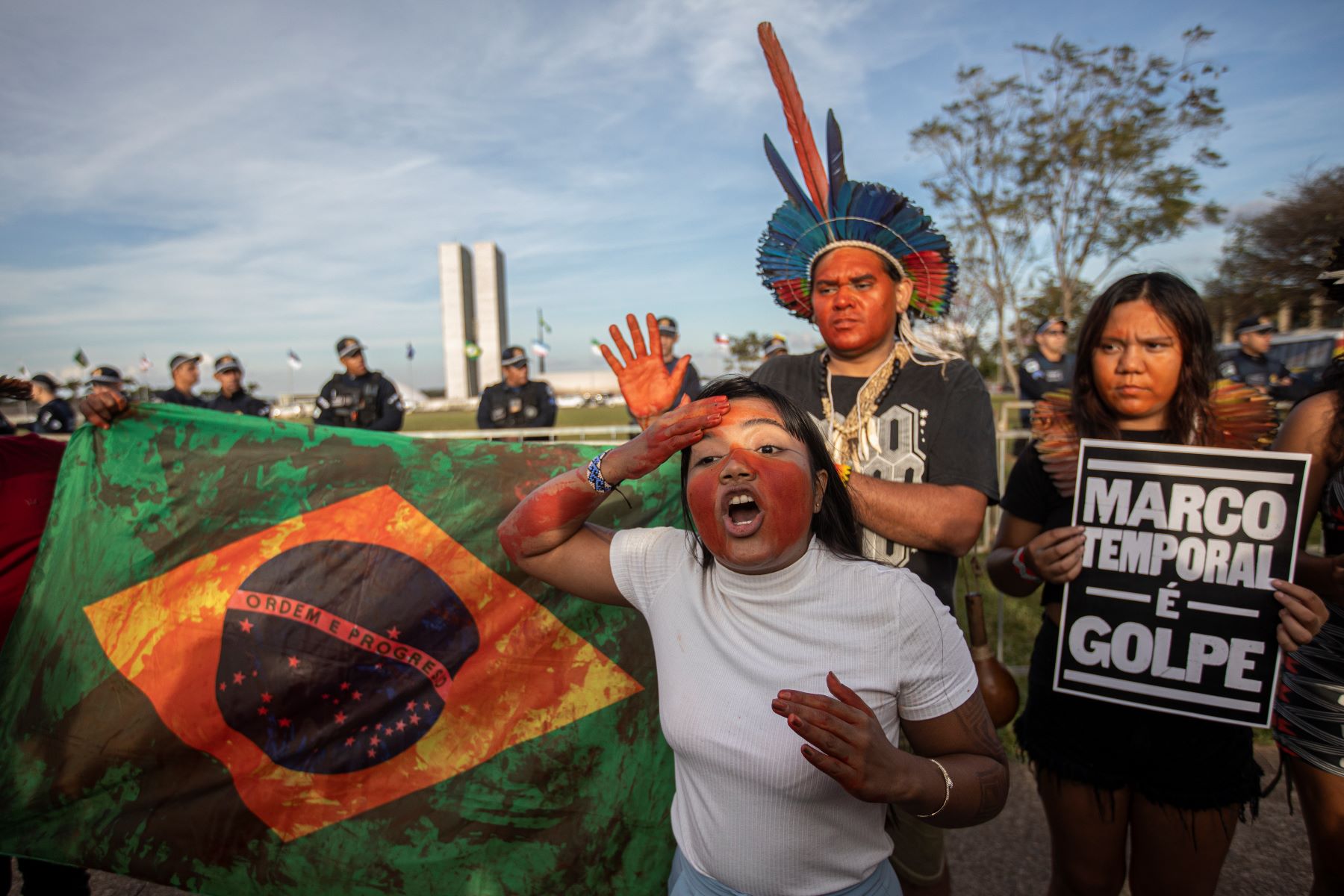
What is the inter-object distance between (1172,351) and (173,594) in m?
3.15

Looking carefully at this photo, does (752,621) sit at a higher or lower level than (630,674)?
higher

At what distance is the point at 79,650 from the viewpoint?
2.44 metres

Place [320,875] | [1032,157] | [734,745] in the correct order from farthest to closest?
[1032,157]
[320,875]
[734,745]

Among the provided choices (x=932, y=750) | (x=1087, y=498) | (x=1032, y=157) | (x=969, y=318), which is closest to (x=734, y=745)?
(x=932, y=750)

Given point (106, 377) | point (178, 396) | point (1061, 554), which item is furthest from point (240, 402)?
point (1061, 554)

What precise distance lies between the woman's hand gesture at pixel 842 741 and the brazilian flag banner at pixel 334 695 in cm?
118

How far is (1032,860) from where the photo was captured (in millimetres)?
2975

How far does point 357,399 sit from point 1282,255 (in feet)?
78.6

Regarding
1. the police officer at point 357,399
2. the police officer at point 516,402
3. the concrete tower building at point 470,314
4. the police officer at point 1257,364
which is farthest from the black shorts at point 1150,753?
the concrete tower building at point 470,314

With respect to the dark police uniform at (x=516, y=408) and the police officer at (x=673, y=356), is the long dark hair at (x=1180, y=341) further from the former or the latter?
the dark police uniform at (x=516, y=408)

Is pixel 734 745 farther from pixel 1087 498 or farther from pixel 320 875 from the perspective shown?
pixel 320 875

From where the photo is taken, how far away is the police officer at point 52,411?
32.6 ft

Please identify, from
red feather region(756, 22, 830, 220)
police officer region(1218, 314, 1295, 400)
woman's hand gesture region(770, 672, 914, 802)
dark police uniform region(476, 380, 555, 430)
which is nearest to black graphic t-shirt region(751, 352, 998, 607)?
red feather region(756, 22, 830, 220)

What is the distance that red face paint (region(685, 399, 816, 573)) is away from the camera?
150 cm
